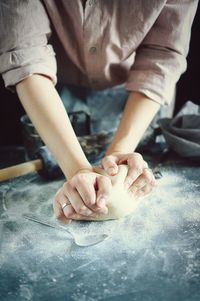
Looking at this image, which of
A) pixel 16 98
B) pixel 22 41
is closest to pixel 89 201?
pixel 22 41

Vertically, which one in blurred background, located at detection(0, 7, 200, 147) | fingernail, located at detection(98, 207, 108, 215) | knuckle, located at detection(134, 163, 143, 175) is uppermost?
knuckle, located at detection(134, 163, 143, 175)

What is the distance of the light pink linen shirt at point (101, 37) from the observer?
0.97 meters

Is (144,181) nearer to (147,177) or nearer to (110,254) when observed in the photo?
(147,177)

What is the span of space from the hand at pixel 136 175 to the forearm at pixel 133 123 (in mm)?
88

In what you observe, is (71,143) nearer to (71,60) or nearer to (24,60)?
(24,60)

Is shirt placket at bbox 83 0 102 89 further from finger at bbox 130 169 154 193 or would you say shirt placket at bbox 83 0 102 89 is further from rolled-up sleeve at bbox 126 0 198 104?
finger at bbox 130 169 154 193

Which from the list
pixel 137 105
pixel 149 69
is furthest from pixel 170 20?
pixel 137 105

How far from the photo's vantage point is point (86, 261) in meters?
0.78

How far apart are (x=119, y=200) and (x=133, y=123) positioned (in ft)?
0.85

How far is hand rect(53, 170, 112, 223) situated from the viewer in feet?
2.68

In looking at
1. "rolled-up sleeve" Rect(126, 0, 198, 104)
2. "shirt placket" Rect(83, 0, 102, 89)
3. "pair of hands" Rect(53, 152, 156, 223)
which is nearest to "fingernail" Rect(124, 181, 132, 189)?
"pair of hands" Rect(53, 152, 156, 223)

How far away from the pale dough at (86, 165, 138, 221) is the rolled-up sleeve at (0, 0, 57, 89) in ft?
1.09

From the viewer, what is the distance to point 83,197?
815 millimetres

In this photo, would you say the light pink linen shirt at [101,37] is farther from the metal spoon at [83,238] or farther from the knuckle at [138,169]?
the metal spoon at [83,238]
